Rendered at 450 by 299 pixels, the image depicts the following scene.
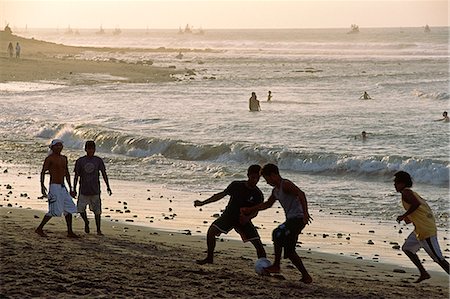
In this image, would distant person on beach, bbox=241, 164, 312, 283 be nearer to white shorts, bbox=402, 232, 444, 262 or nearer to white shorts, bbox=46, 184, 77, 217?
white shorts, bbox=402, 232, 444, 262

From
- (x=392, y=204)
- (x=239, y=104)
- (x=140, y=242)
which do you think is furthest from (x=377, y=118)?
(x=140, y=242)

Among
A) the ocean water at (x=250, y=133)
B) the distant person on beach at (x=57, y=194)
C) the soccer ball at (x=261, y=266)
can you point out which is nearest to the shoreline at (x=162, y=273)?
the soccer ball at (x=261, y=266)

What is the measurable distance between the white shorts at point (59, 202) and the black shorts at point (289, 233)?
332 cm

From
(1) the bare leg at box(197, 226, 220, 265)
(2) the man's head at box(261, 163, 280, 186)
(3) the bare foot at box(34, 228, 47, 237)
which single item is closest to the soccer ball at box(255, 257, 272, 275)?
(1) the bare leg at box(197, 226, 220, 265)

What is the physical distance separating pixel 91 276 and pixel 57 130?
816 inches

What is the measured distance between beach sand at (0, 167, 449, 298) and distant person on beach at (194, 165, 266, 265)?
0.36 m

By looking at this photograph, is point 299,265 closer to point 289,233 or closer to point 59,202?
point 289,233

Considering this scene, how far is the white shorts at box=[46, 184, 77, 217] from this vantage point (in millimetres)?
11516

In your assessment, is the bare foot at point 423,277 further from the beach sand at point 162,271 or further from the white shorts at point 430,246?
the white shorts at point 430,246

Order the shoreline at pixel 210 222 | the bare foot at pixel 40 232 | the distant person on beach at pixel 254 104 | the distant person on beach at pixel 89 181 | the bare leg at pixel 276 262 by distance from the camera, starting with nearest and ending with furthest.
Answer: the bare leg at pixel 276 262 < the bare foot at pixel 40 232 < the distant person on beach at pixel 89 181 < the shoreline at pixel 210 222 < the distant person on beach at pixel 254 104

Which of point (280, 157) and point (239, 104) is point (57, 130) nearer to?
point (280, 157)

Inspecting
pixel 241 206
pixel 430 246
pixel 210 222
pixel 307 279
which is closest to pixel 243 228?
pixel 241 206

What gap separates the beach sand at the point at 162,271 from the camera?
28.1ft

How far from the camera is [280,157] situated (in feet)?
78.2
